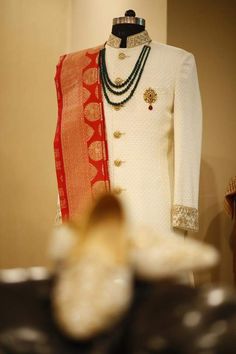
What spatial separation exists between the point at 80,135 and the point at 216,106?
1001 mm

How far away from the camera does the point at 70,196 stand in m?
1.88

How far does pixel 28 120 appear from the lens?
281 centimetres

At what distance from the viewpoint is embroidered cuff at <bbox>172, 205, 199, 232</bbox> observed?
168 cm

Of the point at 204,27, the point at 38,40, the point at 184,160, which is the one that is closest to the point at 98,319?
the point at 184,160

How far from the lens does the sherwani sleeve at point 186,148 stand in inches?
66.7

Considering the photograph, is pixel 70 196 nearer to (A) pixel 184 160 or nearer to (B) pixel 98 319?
(A) pixel 184 160

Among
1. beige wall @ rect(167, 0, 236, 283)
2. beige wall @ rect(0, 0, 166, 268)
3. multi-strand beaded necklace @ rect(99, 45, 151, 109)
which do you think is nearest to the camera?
multi-strand beaded necklace @ rect(99, 45, 151, 109)

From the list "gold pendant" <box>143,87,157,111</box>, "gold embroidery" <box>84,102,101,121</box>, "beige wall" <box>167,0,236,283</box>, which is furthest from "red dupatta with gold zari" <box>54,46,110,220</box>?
"beige wall" <box>167,0,236,283</box>

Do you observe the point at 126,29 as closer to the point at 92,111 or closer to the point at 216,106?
the point at 92,111

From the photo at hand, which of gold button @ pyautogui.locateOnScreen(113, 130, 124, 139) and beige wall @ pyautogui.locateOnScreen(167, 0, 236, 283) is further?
beige wall @ pyautogui.locateOnScreen(167, 0, 236, 283)

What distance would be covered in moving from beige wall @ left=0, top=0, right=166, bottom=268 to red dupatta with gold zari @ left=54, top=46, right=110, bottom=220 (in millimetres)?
870

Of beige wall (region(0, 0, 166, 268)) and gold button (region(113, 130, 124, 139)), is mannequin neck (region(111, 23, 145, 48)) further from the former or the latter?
beige wall (region(0, 0, 166, 268))

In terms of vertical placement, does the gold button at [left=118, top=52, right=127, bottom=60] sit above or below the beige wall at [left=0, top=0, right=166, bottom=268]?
above

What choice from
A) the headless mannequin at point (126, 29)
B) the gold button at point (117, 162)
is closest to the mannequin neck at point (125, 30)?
the headless mannequin at point (126, 29)
